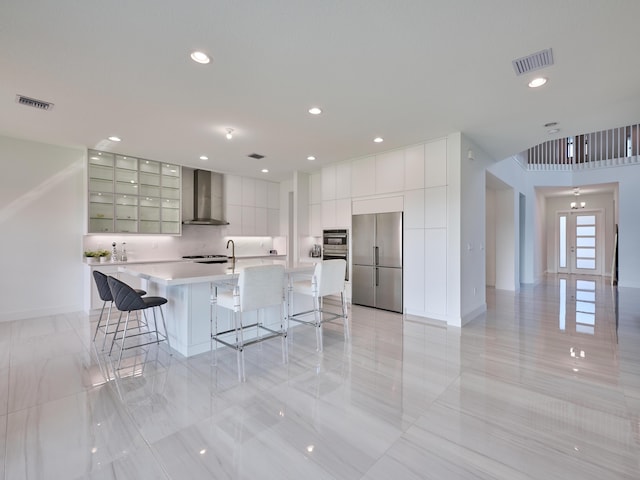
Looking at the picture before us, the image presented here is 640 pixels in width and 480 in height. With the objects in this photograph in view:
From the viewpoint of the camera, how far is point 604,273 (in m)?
10.6

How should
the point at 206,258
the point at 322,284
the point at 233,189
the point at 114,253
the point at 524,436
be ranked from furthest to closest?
the point at 233,189, the point at 206,258, the point at 114,253, the point at 322,284, the point at 524,436

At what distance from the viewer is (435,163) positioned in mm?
4734

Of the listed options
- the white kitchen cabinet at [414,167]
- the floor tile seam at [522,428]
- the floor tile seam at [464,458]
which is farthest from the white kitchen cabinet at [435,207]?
the floor tile seam at [464,458]

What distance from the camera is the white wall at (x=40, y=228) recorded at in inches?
183

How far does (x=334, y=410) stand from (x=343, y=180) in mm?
4559

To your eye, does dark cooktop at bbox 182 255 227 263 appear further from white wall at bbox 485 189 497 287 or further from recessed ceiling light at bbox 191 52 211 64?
white wall at bbox 485 189 497 287

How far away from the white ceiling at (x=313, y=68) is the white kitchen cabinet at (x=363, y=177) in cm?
115

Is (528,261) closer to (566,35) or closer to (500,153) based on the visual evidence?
(500,153)

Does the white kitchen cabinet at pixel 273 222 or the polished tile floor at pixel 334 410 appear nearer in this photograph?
the polished tile floor at pixel 334 410

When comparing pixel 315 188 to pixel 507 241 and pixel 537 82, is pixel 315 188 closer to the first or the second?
pixel 537 82

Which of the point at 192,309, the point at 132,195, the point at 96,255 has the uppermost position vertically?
the point at 132,195

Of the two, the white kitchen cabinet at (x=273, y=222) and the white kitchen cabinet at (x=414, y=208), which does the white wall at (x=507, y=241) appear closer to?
the white kitchen cabinet at (x=414, y=208)

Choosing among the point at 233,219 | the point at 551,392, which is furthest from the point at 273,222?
the point at 551,392

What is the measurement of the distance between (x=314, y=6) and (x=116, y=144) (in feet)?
14.4
